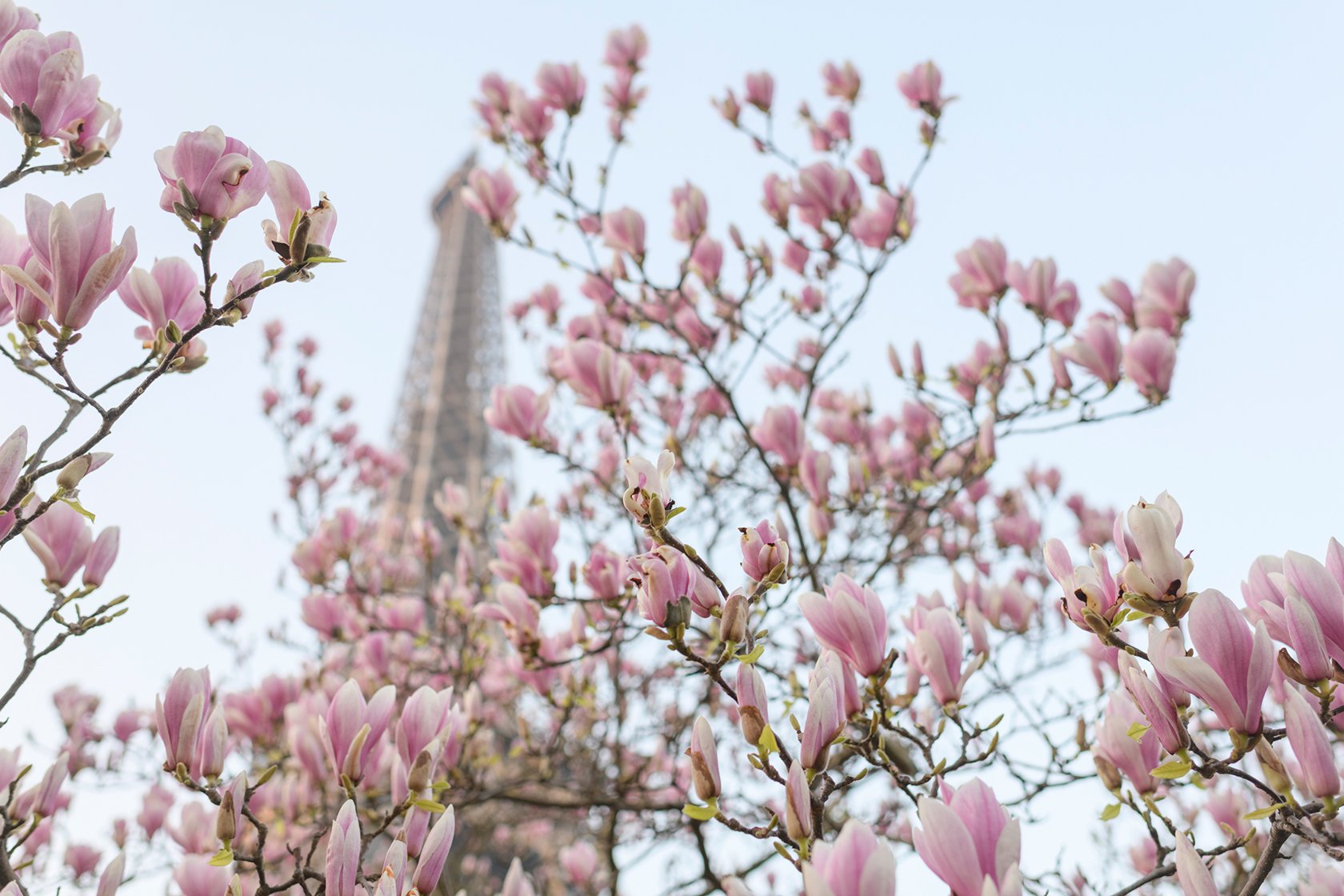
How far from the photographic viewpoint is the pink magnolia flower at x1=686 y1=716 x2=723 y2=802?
3.93ft

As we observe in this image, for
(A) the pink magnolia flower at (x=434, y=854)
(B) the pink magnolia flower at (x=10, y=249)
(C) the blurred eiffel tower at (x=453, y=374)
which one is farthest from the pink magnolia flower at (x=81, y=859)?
(C) the blurred eiffel tower at (x=453, y=374)

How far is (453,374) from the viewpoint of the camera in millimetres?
26891

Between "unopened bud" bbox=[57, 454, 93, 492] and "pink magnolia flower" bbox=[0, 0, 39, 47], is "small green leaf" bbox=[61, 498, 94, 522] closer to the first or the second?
"unopened bud" bbox=[57, 454, 93, 492]

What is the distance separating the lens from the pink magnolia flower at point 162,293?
4.53ft

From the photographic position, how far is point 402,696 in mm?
4250

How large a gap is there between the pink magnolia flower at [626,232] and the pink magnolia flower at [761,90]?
0.91m

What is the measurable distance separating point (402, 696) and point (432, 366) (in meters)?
23.8

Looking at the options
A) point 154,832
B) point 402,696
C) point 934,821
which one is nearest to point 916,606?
point 934,821

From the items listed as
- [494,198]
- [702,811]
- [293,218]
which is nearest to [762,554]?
[702,811]

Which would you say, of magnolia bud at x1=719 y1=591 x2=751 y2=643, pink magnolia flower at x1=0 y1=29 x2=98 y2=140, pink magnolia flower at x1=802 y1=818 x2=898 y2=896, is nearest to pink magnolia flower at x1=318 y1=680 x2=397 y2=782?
magnolia bud at x1=719 y1=591 x2=751 y2=643

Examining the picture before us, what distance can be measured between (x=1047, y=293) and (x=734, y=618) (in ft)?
7.25

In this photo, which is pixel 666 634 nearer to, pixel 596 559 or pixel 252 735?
pixel 596 559

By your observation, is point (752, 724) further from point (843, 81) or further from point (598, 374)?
point (843, 81)

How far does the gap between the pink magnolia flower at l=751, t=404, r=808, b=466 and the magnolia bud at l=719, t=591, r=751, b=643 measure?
136cm
